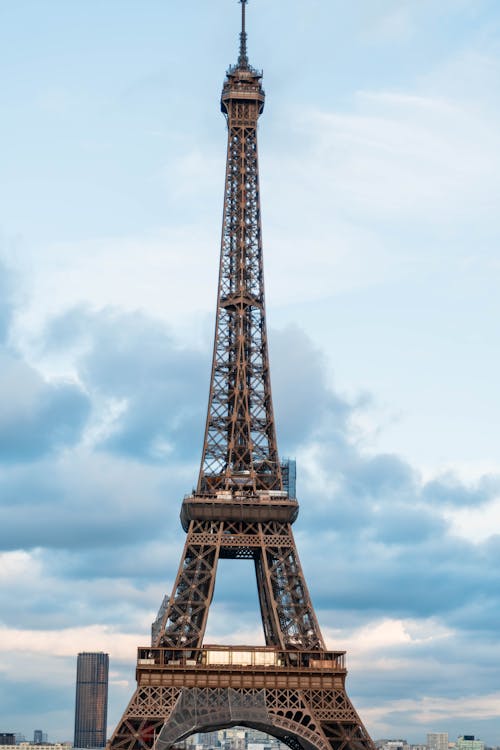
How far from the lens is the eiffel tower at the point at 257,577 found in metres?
100

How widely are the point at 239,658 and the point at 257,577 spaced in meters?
12.5

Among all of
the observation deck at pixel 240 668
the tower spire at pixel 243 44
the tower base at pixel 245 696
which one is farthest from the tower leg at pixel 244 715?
the tower spire at pixel 243 44

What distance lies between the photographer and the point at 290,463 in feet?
438

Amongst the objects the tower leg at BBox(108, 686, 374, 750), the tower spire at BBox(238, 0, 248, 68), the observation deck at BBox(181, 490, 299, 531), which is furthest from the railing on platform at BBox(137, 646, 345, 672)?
the tower spire at BBox(238, 0, 248, 68)

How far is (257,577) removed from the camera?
11538 centimetres

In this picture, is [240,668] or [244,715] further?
[240,668]

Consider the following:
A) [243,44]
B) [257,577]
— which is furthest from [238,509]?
[243,44]

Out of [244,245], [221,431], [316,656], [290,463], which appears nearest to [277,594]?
[316,656]

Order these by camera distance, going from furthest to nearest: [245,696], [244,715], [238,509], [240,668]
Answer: [238,509], [240,668], [245,696], [244,715]

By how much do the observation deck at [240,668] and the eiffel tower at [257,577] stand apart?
9 centimetres

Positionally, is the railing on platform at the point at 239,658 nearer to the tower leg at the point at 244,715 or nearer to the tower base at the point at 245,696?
the tower base at the point at 245,696

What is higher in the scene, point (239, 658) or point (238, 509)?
point (238, 509)

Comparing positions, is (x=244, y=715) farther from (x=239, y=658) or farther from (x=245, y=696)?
(x=239, y=658)

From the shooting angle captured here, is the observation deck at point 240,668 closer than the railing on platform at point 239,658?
Yes
